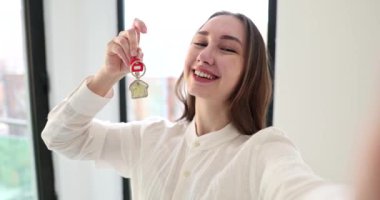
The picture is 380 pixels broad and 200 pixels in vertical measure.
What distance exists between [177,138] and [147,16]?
1229 millimetres

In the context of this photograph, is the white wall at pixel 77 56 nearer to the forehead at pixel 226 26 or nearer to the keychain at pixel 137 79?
→ the keychain at pixel 137 79

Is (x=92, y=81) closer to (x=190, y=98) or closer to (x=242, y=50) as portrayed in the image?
(x=190, y=98)

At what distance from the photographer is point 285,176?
2.30 ft

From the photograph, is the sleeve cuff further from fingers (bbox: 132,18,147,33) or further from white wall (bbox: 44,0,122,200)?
white wall (bbox: 44,0,122,200)

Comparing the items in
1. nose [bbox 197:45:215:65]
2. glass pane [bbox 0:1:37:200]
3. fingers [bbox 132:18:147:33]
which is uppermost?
fingers [bbox 132:18:147:33]

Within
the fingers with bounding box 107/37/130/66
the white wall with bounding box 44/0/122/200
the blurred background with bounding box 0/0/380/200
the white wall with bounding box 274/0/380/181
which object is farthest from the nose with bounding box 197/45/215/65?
the white wall with bounding box 44/0/122/200

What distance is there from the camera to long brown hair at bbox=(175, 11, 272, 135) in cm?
97

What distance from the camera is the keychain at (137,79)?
39.0 inches

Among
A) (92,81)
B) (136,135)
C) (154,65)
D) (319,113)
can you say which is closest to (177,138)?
(136,135)

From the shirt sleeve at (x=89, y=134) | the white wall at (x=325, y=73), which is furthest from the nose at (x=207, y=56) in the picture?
the white wall at (x=325, y=73)

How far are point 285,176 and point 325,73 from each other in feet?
2.69

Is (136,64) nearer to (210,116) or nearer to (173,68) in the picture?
(210,116)

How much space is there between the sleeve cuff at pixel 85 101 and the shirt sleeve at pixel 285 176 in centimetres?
48

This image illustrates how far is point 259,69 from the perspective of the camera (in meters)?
0.98
